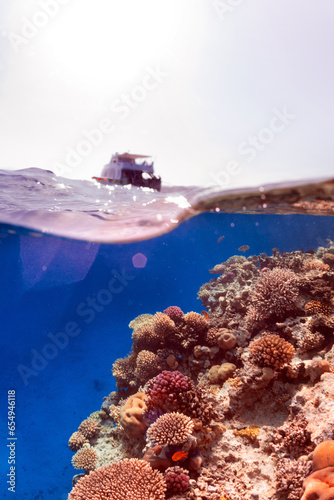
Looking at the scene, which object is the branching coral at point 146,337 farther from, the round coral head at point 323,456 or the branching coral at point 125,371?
the round coral head at point 323,456

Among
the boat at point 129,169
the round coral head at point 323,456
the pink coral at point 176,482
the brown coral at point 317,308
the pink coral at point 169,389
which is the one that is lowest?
the pink coral at point 176,482

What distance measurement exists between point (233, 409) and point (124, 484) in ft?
8.27

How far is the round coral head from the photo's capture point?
3262 millimetres

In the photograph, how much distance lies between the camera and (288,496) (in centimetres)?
346

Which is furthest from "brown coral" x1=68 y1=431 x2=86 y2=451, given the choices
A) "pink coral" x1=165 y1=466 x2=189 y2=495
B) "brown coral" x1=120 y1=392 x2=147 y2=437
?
"pink coral" x1=165 y1=466 x2=189 y2=495

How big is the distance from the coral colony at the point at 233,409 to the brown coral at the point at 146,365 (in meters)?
0.03

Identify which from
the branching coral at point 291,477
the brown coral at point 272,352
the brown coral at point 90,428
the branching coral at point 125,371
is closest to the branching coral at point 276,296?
the brown coral at point 272,352

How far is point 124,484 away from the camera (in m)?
4.07

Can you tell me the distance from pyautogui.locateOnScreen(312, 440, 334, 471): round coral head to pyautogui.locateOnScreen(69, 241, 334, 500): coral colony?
13mm

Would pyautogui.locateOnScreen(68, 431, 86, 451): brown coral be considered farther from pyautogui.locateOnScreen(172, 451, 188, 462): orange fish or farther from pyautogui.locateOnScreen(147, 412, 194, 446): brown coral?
pyautogui.locateOnScreen(172, 451, 188, 462): orange fish

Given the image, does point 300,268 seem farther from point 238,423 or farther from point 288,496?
point 288,496

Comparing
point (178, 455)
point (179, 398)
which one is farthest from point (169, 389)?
point (178, 455)

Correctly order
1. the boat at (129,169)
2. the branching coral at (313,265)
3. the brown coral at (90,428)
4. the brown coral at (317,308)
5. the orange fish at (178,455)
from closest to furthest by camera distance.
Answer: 1. the orange fish at (178,455)
2. the brown coral at (317,308)
3. the brown coral at (90,428)
4. the branching coral at (313,265)
5. the boat at (129,169)

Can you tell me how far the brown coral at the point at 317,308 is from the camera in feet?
21.8
